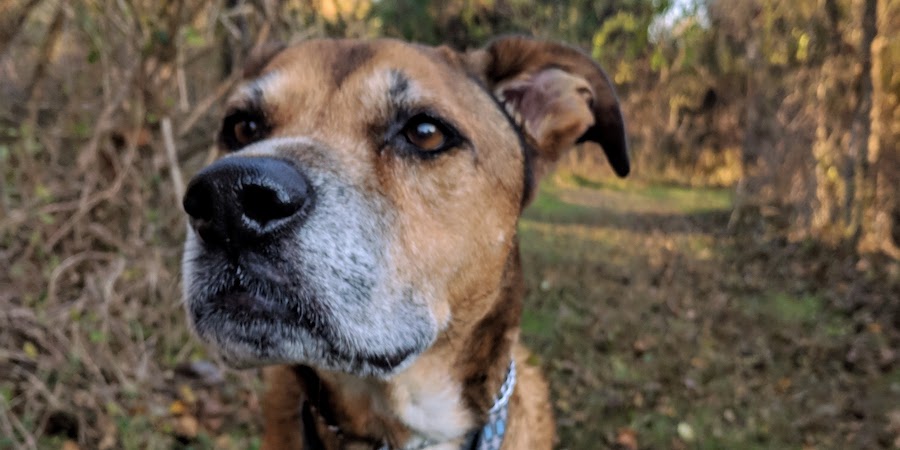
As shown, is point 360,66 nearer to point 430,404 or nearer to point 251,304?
point 251,304

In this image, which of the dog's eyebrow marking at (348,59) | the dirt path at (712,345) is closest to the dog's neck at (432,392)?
the dog's eyebrow marking at (348,59)

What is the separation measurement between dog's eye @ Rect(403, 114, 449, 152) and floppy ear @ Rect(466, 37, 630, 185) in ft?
1.77

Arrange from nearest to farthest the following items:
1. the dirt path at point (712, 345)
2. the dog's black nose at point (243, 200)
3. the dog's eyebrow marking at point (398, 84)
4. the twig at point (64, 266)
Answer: the dog's black nose at point (243, 200) → the dog's eyebrow marking at point (398, 84) → the twig at point (64, 266) → the dirt path at point (712, 345)

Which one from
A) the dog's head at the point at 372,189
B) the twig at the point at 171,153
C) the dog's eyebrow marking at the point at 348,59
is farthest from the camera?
the twig at the point at 171,153

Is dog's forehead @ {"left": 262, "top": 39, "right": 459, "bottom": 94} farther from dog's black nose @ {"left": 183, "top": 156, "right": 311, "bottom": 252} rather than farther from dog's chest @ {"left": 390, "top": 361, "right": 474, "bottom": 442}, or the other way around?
dog's chest @ {"left": 390, "top": 361, "right": 474, "bottom": 442}

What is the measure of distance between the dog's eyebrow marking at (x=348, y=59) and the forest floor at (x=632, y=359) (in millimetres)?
2472

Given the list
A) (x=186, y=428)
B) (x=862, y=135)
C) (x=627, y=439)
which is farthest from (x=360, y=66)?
(x=862, y=135)

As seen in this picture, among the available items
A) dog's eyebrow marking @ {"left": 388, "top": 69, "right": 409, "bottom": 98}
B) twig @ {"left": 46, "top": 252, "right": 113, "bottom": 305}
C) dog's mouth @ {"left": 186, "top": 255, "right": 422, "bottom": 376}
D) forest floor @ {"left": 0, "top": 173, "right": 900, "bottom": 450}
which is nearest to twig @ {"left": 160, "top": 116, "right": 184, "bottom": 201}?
forest floor @ {"left": 0, "top": 173, "right": 900, "bottom": 450}

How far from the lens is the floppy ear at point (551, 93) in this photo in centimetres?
284

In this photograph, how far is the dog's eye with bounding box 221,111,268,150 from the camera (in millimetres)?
2545

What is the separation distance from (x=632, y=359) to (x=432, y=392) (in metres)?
4.30

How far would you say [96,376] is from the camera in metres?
3.92

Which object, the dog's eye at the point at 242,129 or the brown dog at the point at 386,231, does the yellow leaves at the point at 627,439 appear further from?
the dog's eye at the point at 242,129

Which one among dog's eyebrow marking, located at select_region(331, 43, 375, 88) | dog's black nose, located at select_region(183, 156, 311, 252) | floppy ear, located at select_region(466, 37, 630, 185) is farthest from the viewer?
floppy ear, located at select_region(466, 37, 630, 185)
